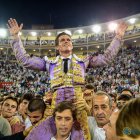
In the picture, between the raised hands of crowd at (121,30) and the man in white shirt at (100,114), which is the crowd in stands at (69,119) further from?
the raised hands of crowd at (121,30)

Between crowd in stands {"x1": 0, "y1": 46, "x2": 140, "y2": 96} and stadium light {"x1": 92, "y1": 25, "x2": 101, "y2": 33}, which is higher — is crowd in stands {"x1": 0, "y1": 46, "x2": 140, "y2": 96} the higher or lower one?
the lower one

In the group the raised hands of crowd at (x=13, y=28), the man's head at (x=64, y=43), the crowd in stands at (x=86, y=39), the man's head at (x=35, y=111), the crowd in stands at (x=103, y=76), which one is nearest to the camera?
the man's head at (x=35, y=111)

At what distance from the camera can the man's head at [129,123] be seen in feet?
4.69

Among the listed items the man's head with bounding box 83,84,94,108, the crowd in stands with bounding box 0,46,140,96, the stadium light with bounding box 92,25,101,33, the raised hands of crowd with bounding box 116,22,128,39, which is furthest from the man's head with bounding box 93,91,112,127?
the stadium light with bounding box 92,25,101,33

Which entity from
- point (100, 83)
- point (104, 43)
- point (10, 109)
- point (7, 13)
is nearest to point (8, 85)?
point (100, 83)

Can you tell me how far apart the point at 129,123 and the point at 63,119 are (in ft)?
5.09

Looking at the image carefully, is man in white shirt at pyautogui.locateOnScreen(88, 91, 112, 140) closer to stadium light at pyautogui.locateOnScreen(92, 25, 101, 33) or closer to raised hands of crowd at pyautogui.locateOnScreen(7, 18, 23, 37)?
raised hands of crowd at pyautogui.locateOnScreen(7, 18, 23, 37)

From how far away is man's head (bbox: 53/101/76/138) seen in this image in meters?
2.93

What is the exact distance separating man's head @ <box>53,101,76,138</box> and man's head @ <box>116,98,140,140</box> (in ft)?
4.81

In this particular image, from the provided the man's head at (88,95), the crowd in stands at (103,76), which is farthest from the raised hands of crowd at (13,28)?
the crowd in stands at (103,76)

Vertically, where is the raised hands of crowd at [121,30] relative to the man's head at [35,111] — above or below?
above

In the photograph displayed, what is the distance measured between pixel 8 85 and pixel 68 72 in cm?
2364

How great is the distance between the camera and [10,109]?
4.92 metres

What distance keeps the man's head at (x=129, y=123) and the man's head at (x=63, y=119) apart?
147 centimetres
